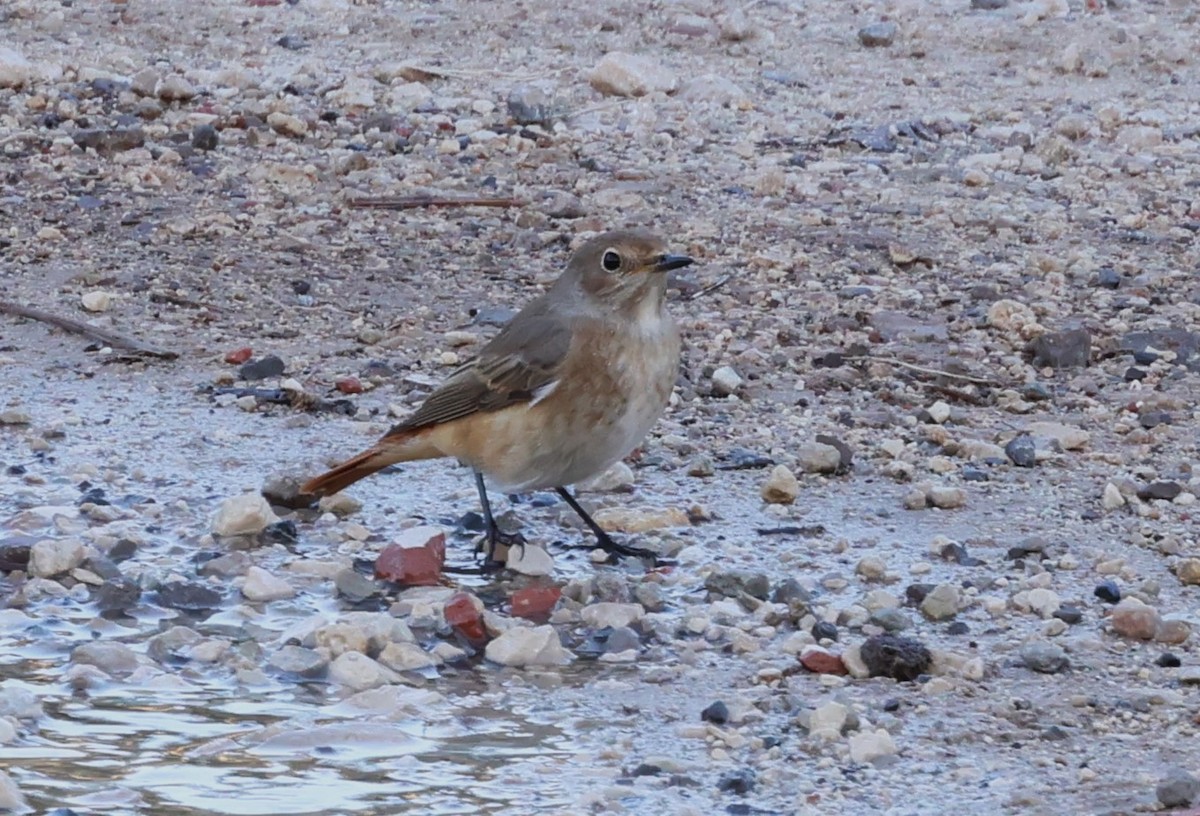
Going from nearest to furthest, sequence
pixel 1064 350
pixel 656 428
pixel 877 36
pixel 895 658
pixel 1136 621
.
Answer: pixel 895 658 < pixel 1136 621 < pixel 656 428 < pixel 1064 350 < pixel 877 36

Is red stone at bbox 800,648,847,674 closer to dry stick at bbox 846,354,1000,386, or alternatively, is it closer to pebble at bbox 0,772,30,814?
pebble at bbox 0,772,30,814

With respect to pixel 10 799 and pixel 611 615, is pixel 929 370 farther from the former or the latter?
pixel 10 799

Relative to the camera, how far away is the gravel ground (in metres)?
4.73

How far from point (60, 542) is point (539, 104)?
545 centimetres

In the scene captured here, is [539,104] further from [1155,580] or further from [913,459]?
[1155,580]

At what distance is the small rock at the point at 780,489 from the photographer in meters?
6.47

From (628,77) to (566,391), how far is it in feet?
18.3

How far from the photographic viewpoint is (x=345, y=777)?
4574mm

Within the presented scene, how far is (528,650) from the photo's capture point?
522 centimetres

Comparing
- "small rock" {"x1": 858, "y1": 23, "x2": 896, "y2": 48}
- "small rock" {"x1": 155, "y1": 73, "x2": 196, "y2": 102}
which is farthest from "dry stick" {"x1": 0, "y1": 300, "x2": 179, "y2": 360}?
"small rock" {"x1": 858, "y1": 23, "x2": 896, "y2": 48}

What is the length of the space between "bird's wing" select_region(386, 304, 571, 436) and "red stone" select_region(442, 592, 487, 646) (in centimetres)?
76


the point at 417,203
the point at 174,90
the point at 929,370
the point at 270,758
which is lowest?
the point at 270,758

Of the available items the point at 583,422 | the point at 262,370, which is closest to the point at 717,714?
the point at 583,422

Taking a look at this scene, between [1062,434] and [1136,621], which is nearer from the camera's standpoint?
[1136,621]
